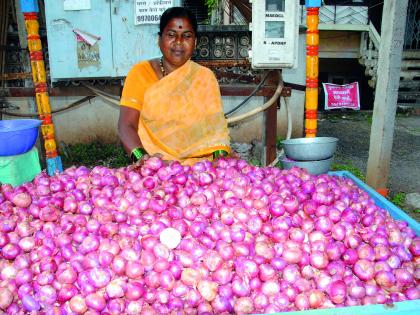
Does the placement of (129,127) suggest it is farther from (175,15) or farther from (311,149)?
(311,149)

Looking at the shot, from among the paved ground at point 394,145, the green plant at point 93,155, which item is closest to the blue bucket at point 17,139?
the green plant at point 93,155

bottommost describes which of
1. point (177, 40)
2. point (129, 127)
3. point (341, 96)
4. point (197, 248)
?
point (341, 96)

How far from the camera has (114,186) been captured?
195 centimetres

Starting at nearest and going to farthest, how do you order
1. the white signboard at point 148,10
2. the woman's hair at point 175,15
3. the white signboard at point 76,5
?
1. the woman's hair at point 175,15
2. the white signboard at point 148,10
3. the white signboard at point 76,5

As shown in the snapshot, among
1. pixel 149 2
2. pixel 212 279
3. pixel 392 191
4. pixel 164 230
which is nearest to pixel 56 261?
pixel 164 230

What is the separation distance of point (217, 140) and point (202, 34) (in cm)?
324

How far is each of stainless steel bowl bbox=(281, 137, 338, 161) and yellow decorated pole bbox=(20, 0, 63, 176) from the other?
245 centimetres

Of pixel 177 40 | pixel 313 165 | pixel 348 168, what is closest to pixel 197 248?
pixel 313 165

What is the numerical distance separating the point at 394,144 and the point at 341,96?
4607 mm

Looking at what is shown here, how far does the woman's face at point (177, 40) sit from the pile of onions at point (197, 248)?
Answer: 3.79 ft

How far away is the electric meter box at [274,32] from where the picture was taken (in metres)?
3.77

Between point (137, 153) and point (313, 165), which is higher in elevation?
point (137, 153)

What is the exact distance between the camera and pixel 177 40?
107 inches

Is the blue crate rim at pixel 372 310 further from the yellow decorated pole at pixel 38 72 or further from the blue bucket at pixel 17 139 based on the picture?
the yellow decorated pole at pixel 38 72
